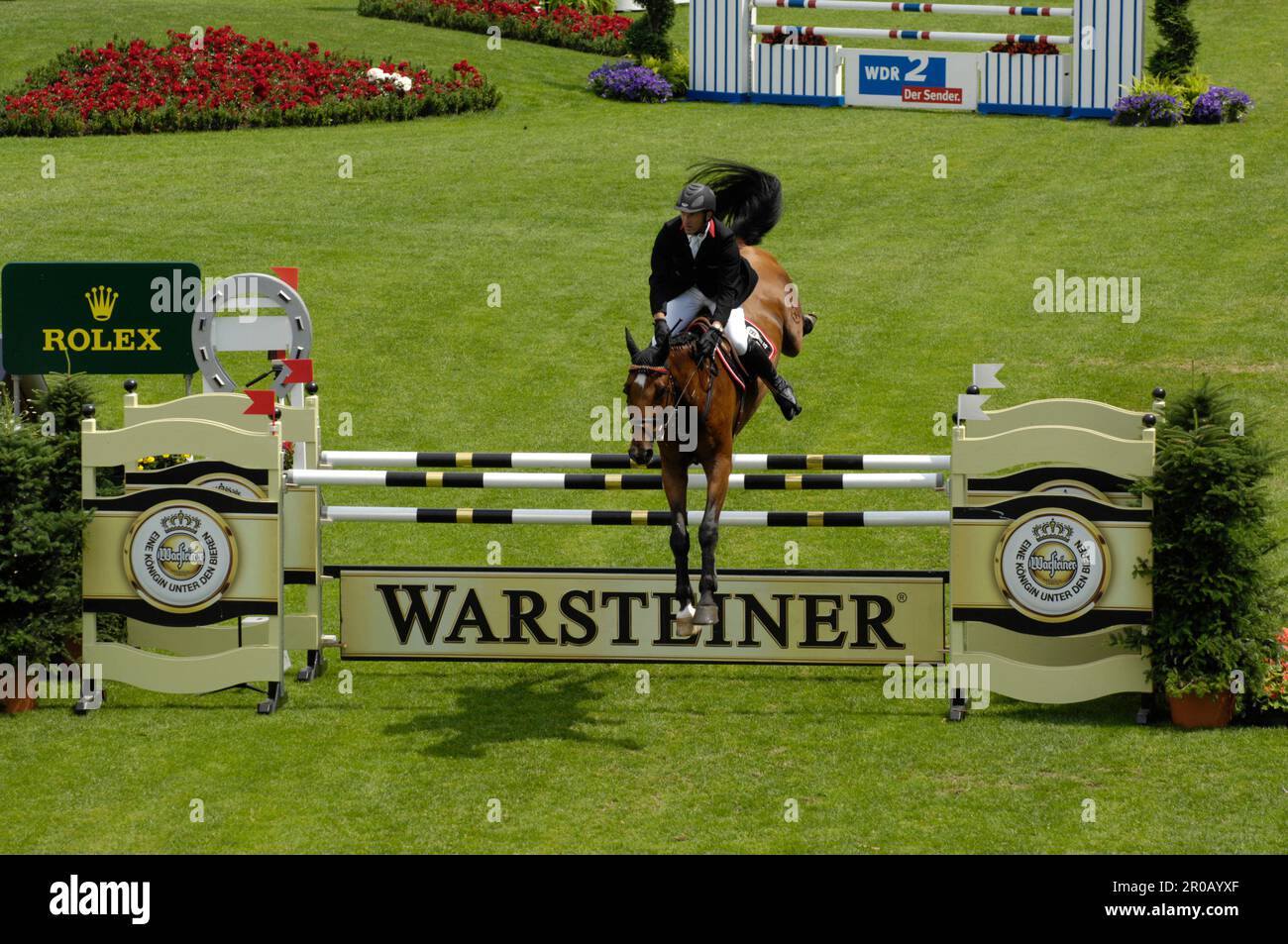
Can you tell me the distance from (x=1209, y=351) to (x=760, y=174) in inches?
325

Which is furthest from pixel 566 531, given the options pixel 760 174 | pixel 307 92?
pixel 307 92

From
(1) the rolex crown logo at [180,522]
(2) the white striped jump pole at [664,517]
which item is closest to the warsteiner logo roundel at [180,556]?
(1) the rolex crown logo at [180,522]

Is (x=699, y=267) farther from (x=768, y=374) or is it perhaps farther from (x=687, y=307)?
(x=768, y=374)

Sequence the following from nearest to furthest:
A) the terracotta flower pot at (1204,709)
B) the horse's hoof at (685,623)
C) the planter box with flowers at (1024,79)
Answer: the horse's hoof at (685,623), the terracotta flower pot at (1204,709), the planter box with flowers at (1024,79)

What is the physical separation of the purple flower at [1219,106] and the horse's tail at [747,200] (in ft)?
54.6

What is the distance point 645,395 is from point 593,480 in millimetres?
1659

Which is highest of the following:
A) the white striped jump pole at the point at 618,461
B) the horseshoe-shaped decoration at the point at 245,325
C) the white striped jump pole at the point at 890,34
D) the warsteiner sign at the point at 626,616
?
the white striped jump pole at the point at 890,34

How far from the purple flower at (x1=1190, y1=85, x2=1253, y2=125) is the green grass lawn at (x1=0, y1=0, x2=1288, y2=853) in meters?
0.38

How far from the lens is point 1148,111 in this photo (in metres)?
27.1

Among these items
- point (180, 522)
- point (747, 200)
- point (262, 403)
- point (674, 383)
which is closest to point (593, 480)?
point (674, 383)

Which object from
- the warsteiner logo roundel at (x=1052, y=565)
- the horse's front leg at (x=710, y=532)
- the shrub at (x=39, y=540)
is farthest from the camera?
the shrub at (x=39, y=540)

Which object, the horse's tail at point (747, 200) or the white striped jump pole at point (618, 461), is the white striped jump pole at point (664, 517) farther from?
the horse's tail at point (747, 200)

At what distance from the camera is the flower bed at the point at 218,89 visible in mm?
28156

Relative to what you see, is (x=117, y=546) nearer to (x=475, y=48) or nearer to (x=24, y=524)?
(x=24, y=524)
